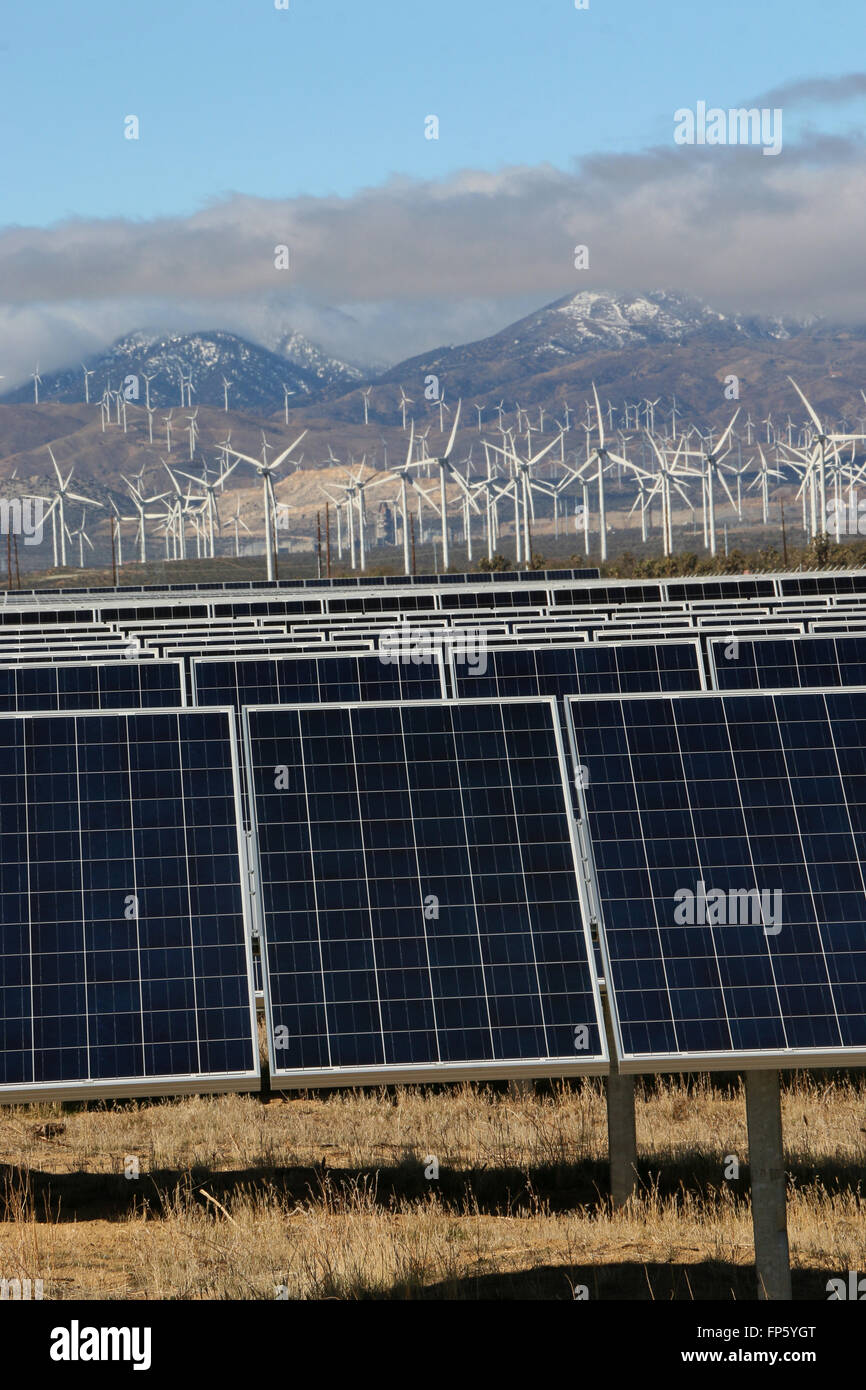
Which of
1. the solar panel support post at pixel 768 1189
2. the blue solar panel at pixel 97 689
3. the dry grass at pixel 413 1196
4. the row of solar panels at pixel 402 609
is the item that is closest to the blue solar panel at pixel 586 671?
the blue solar panel at pixel 97 689

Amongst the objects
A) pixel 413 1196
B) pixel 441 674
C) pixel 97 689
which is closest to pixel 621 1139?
pixel 413 1196

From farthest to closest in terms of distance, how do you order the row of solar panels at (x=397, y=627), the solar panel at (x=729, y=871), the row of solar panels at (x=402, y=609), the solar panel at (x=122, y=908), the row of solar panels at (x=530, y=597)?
the row of solar panels at (x=530, y=597)
the row of solar panels at (x=402, y=609)
the row of solar panels at (x=397, y=627)
the solar panel at (x=729, y=871)
the solar panel at (x=122, y=908)

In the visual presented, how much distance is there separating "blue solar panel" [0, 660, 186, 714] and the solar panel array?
9737 mm

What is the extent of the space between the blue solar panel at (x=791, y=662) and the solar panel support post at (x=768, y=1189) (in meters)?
14.1

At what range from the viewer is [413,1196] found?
→ 59.0 ft

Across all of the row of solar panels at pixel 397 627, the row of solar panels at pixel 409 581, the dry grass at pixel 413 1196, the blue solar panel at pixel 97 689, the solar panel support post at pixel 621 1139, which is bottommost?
the dry grass at pixel 413 1196

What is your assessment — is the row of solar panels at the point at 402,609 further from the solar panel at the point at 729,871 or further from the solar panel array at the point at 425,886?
the solar panel array at the point at 425,886

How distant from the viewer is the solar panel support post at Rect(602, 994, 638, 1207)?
55.3ft

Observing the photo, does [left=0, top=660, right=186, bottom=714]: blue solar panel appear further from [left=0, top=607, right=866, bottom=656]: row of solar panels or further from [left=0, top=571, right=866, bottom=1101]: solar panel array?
[left=0, top=571, right=866, bottom=1101]: solar panel array

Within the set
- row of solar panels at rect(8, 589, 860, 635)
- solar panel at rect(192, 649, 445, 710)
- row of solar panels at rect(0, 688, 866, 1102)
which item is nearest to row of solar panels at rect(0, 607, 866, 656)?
row of solar panels at rect(8, 589, 860, 635)

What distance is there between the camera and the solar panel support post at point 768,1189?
12.6 metres
